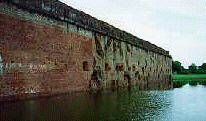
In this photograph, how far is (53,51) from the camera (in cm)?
764

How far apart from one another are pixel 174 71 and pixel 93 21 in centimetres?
5457

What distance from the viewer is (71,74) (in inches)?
330

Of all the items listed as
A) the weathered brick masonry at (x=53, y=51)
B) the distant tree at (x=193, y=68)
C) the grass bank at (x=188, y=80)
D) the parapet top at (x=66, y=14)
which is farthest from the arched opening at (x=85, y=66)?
the distant tree at (x=193, y=68)

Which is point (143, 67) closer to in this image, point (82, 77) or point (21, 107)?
point (82, 77)

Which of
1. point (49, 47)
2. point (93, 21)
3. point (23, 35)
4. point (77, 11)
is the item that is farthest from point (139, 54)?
point (23, 35)

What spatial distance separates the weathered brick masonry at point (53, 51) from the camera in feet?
20.2

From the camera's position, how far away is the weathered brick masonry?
615 centimetres

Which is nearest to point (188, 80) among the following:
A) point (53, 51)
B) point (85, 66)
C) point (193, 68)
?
point (85, 66)

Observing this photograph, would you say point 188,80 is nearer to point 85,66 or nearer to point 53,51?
point 85,66

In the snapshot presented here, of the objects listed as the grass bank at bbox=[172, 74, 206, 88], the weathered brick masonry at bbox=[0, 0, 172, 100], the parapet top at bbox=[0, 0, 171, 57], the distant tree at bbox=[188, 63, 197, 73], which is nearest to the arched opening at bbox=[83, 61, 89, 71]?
the weathered brick masonry at bbox=[0, 0, 172, 100]

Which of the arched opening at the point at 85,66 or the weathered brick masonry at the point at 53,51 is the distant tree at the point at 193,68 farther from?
the arched opening at the point at 85,66

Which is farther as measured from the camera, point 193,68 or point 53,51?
point 193,68

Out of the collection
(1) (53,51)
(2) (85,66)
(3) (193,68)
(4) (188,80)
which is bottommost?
(4) (188,80)

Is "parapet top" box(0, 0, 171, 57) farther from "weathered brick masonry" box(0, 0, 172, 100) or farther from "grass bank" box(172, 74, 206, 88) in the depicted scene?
"grass bank" box(172, 74, 206, 88)
